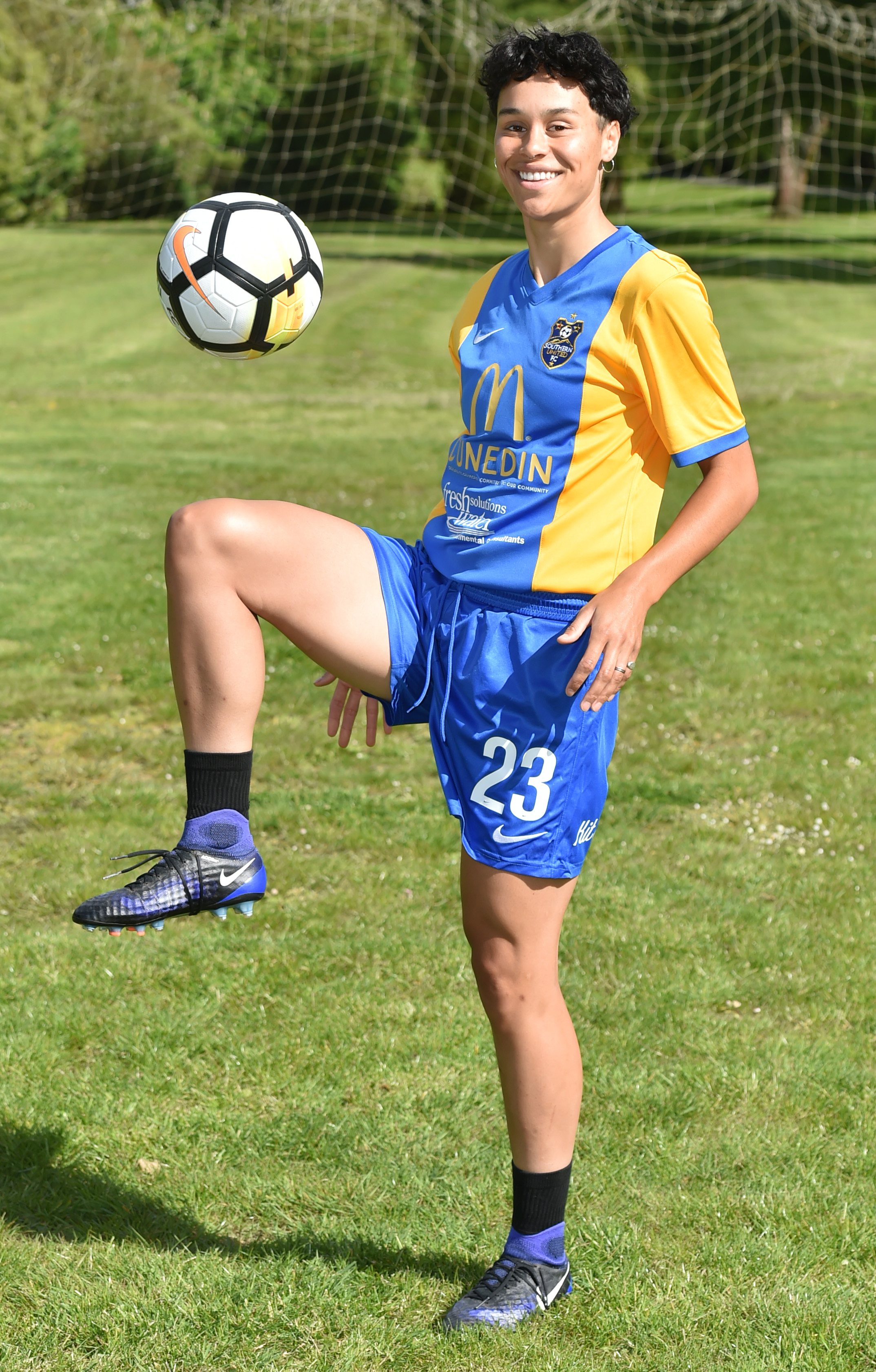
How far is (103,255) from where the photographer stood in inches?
1248

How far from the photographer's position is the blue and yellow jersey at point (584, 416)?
8.94 ft

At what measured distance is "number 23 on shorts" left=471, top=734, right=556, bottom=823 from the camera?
2.86 meters

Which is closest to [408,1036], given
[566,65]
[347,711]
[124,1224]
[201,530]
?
[124,1224]

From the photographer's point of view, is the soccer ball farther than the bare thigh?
Yes

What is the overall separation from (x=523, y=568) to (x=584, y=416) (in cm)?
32

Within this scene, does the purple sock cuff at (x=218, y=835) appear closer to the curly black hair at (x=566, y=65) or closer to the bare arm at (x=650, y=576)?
the bare arm at (x=650, y=576)

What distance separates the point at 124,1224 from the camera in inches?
138

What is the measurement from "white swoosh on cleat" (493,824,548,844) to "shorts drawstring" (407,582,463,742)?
0.22 m

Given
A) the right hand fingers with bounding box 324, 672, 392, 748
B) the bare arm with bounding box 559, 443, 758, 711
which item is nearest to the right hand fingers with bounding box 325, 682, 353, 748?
the right hand fingers with bounding box 324, 672, 392, 748

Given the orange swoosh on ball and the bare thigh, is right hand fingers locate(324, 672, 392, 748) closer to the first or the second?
the bare thigh

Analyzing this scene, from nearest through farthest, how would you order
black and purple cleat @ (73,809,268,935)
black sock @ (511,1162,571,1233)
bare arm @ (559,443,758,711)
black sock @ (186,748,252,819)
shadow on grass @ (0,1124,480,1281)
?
bare arm @ (559,443,758,711) < black and purple cleat @ (73,809,268,935) < black sock @ (186,748,252,819) < black sock @ (511,1162,571,1233) < shadow on grass @ (0,1124,480,1281)

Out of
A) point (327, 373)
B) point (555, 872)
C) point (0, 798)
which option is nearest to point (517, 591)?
point (555, 872)

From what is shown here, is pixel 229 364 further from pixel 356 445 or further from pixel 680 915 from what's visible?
pixel 680 915

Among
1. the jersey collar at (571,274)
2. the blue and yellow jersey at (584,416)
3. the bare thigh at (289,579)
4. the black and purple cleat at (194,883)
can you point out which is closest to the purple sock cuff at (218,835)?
the black and purple cleat at (194,883)
